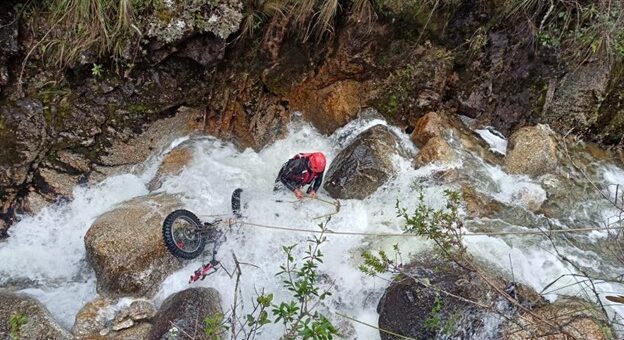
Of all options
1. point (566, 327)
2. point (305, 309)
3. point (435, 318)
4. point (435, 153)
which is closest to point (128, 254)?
point (305, 309)

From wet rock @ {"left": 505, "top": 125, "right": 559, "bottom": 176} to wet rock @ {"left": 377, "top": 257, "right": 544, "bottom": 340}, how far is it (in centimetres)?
176

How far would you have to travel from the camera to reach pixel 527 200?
5414mm

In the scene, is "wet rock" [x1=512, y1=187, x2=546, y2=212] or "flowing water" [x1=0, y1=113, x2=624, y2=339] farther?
"wet rock" [x1=512, y1=187, x2=546, y2=212]

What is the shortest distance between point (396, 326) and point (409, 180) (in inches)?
75.6

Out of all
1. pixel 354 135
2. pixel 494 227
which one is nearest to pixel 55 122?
pixel 354 135

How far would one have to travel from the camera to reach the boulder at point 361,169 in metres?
5.43

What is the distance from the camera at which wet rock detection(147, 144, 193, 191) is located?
5.57m

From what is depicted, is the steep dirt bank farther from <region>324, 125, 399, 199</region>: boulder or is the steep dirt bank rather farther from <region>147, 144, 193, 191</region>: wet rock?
<region>324, 125, 399, 199</region>: boulder

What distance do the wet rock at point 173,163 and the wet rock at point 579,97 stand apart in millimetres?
4291

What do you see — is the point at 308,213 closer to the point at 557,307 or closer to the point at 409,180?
the point at 409,180

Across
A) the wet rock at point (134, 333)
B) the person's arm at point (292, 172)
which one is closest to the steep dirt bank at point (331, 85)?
the person's arm at point (292, 172)

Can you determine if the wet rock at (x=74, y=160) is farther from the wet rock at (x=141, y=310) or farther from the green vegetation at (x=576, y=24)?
the green vegetation at (x=576, y=24)

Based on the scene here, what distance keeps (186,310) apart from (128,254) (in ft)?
2.80

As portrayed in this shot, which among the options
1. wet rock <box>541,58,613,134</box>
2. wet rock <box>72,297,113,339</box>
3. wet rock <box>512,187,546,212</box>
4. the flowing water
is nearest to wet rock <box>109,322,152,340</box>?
wet rock <box>72,297,113,339</box>
